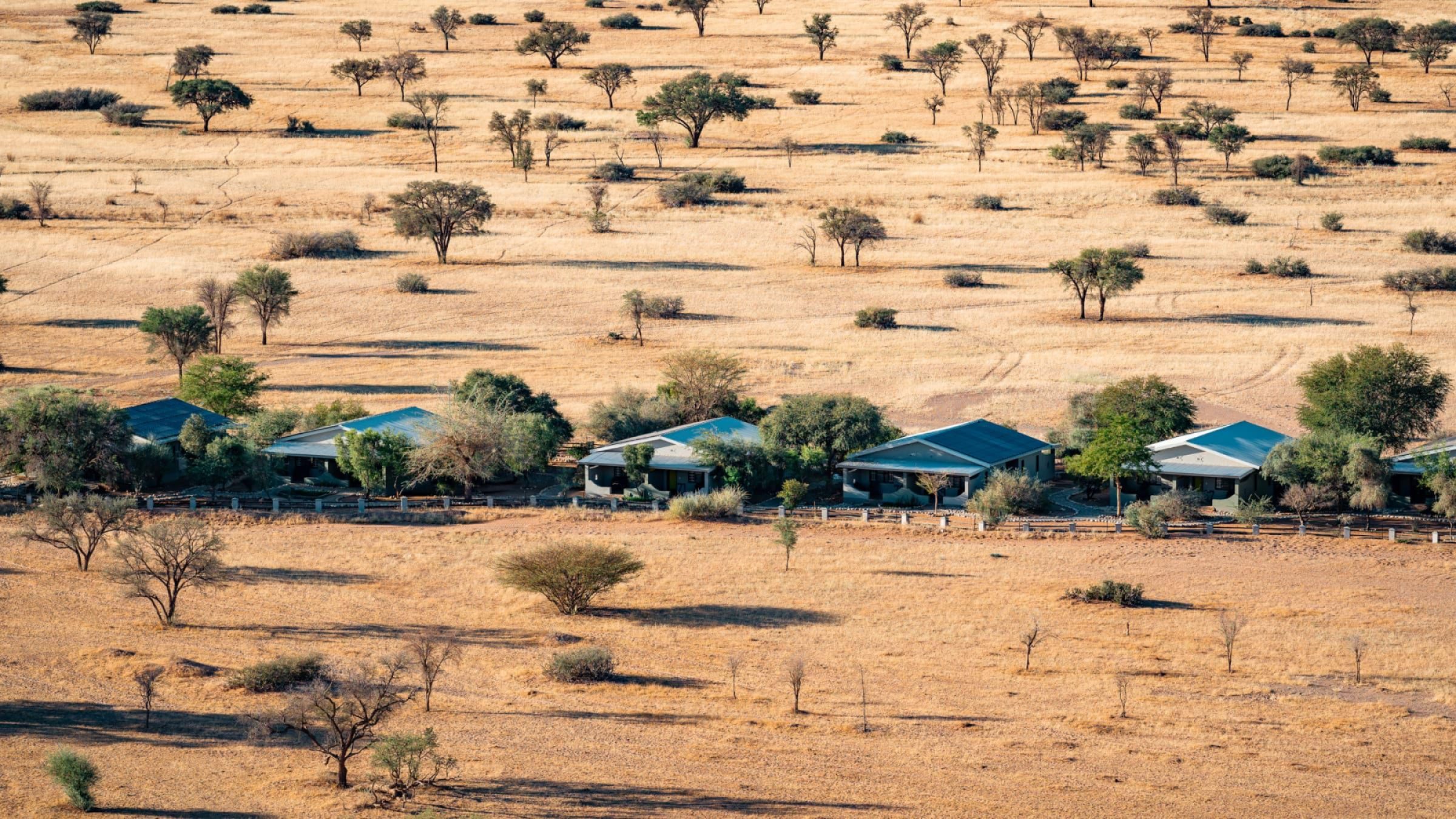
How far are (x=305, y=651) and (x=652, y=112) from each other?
94476 millimetres

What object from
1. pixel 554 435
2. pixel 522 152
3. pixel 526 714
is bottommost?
pixel 526 714

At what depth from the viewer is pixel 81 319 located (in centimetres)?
8312

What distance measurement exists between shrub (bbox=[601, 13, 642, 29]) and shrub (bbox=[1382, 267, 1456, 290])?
95.7m

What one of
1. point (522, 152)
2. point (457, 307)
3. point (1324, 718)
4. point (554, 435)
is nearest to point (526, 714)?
point (1324, 718)

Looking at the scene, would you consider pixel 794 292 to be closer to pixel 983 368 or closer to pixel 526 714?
pixel 983 368

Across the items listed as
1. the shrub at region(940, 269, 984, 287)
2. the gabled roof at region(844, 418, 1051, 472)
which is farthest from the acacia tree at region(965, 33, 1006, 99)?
the gabled roof at region(844, 418, 1051, 472)

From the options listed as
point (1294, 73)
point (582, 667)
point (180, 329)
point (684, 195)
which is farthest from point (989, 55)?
point (582, 667)

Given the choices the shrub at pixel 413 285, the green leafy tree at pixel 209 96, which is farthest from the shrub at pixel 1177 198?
the green leafy tree at pixel 209 96

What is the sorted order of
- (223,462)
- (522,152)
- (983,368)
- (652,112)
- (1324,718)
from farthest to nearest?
(652,112) < (522,152) < (983,368) < (223,462) < (1324,718)

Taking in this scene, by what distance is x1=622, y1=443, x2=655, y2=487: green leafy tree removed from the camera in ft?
180

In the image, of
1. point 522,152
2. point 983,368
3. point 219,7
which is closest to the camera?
point 983,368

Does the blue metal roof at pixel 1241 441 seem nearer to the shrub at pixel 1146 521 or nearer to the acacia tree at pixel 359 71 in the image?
the shrub at pixel 1146 521

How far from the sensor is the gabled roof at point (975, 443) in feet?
176

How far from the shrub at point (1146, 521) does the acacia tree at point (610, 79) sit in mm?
92037
